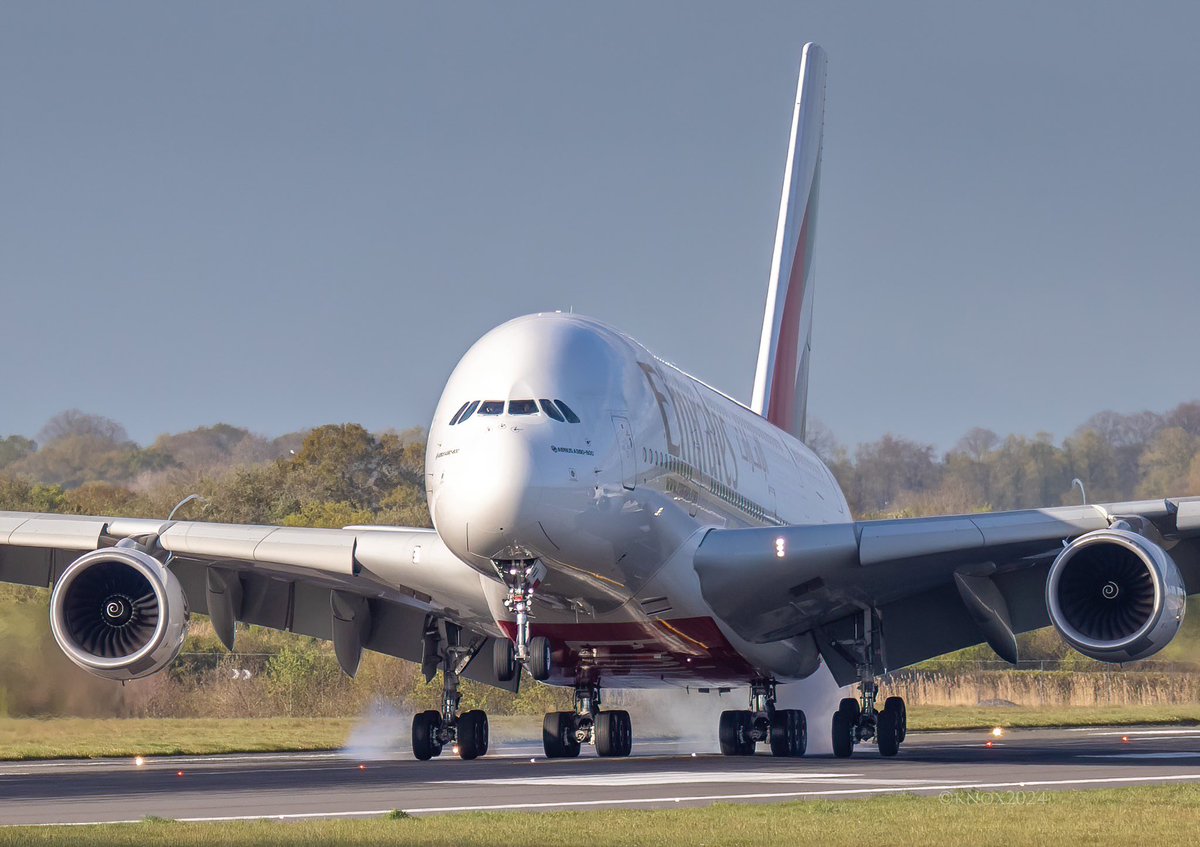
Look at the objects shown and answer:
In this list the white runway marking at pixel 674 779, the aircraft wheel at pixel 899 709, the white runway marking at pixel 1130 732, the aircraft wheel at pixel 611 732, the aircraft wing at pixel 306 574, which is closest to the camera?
the white runway marking at pixel 674 779

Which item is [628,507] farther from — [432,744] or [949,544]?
[432,744]

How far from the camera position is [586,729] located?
77.2 ft

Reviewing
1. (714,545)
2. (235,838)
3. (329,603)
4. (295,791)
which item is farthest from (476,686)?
(235,838)

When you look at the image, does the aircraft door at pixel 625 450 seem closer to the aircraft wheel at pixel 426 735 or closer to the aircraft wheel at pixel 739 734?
the aircraft wheel at pixel 426 735

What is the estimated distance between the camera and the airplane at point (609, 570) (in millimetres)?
18328

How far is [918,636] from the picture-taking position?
81.3ft

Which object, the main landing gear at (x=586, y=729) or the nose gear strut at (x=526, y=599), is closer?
→ the nose gear strut at (x=526, y=599)

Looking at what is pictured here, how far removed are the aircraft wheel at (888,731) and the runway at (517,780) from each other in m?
0.28

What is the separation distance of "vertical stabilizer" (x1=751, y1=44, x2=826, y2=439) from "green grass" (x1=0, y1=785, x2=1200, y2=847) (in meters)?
24.2

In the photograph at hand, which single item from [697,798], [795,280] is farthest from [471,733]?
[795,280]

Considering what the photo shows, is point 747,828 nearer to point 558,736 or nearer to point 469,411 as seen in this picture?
point 469,411

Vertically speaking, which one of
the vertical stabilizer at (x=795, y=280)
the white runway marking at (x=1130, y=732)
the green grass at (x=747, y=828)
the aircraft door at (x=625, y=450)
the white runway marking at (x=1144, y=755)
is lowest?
the green grass at (x=747, y=828)

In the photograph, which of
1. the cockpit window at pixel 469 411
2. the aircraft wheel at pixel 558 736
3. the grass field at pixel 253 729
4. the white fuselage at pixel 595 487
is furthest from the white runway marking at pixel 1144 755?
the cockpit window at pixel 469 411

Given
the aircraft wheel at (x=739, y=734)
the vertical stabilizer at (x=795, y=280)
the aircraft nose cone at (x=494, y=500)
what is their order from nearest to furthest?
the aircraft nose cone at (x=494, y=500)
the aircraft wheel at (x=739, y=734)
the vertical stabilizer at (x=795, y=280)
